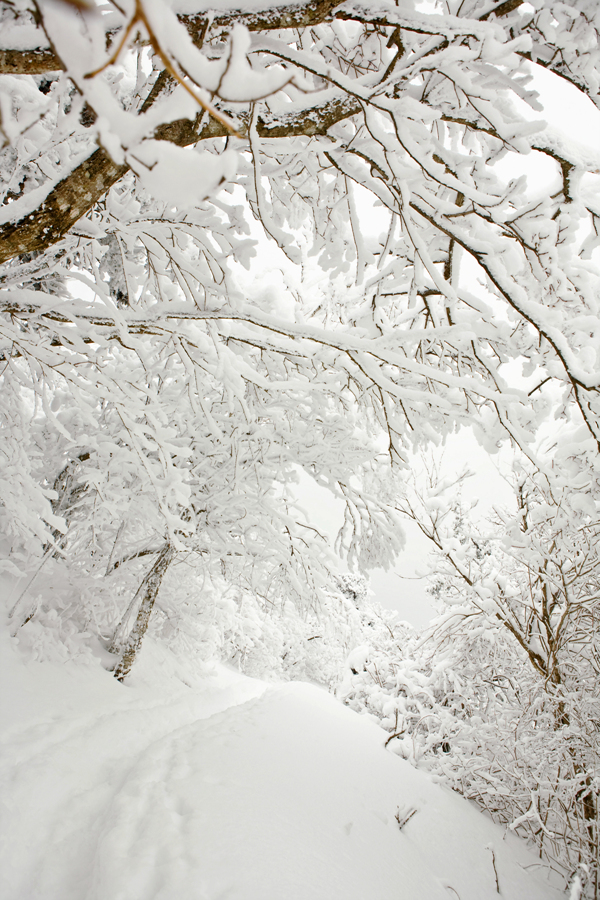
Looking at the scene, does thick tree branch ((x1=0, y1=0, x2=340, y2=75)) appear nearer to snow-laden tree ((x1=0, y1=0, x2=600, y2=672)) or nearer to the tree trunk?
snow-laden tree ((x1=0, y1=0, x2=600, y2=672))

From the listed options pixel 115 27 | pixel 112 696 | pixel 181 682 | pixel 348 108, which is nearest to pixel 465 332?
pixel 348 108

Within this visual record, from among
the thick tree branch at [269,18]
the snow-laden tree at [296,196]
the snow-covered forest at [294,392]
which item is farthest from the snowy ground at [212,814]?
the thick tree branch at [269,18]

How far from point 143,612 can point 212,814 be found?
4.47 metres

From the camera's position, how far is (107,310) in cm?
218

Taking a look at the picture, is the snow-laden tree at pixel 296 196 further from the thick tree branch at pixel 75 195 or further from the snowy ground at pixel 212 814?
the snowy ground at pixel 212 814

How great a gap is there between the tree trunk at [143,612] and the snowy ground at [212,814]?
0.86m

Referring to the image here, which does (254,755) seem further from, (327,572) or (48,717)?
(327,572)

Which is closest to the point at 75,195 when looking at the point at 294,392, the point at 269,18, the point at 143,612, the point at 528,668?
the point at 269,18

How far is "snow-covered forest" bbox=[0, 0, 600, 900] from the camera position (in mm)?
1412

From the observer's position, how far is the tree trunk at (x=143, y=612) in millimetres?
6441

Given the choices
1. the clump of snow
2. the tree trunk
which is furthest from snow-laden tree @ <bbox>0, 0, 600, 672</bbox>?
the tree trunk

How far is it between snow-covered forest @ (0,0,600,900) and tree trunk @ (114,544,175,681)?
61 mm

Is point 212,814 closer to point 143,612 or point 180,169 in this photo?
point 180,169

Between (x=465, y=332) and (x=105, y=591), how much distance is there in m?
6.81
